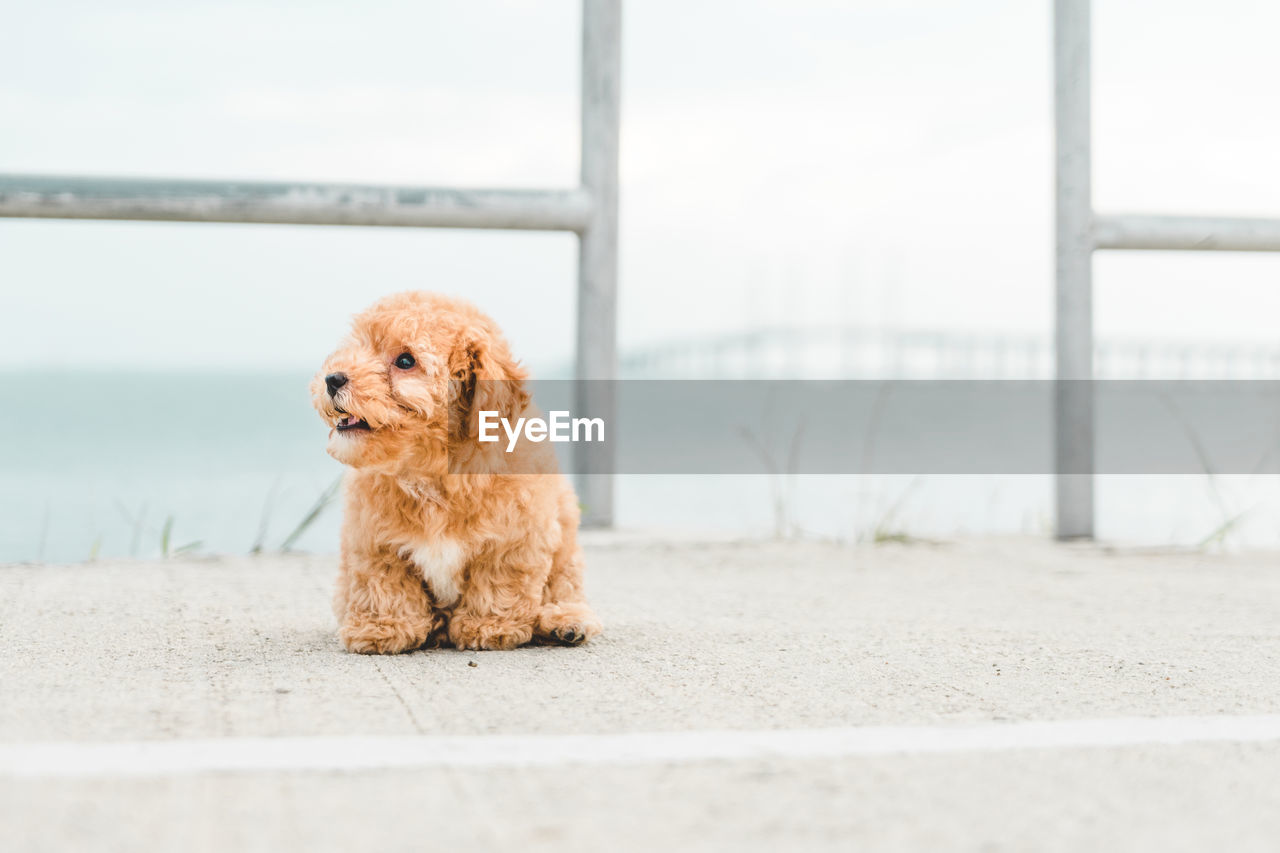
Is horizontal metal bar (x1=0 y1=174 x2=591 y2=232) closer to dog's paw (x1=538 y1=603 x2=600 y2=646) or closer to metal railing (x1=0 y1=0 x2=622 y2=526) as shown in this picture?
metal railing (x1=0 y1=0 x2=622 y2=526)

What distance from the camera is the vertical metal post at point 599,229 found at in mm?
3641

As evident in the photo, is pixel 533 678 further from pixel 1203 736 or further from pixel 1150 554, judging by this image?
pixel 1150 554

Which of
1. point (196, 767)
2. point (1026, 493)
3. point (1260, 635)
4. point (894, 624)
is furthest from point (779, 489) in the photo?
point (196, 767)

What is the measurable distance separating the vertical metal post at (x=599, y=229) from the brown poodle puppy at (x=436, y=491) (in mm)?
1504

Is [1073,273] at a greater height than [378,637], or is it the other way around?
[1073,273]

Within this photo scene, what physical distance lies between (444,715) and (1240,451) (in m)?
4.75

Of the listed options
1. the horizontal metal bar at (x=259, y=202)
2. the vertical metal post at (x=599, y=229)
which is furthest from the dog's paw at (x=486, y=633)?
the horizontal metal bar at (x=259, y=202)

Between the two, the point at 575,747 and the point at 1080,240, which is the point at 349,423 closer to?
the point at 575,747

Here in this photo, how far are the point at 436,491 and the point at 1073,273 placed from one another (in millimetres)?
2693

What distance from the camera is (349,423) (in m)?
1.94

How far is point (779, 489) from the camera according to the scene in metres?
4.10

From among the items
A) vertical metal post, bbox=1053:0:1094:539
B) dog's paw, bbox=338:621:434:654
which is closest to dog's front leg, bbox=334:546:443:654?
dog's paw, bbox=338:621:434:654

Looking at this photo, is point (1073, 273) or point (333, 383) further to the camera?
point (1073, 273)

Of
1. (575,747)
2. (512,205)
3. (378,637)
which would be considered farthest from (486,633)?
(512,205)
